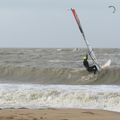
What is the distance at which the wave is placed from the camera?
975 inches

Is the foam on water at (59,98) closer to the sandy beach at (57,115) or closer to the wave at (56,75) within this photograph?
the sandy beach at (57,115)

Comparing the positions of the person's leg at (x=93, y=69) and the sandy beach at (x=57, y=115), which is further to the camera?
the person's leg at (x=93, y=69)

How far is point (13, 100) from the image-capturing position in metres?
14.7

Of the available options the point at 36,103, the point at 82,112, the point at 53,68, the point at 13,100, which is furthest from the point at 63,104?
the point at 53,68

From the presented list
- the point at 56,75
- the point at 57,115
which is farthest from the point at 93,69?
the point at 57,115

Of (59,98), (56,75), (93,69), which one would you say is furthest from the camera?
(56,75)

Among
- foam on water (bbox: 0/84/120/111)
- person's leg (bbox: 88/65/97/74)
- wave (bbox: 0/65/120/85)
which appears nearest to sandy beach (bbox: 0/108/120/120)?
foam on water (bbox: 0/84/120/111)

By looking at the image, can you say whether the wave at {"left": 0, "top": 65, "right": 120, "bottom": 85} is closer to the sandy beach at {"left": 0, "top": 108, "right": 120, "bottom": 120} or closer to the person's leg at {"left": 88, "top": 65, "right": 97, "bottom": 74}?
the person's leg at {"left": 88, "top": 65, "right": 97, "bottom": 74}

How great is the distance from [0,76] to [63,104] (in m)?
14.8

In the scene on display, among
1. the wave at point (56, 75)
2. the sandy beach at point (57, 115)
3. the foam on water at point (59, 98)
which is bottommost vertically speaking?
the sandy beach at point (57, 115)

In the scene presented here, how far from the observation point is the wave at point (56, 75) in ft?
81.3

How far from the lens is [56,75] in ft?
90.0

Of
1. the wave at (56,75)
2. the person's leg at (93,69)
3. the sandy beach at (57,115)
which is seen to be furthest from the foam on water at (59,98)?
the person's leg at (93,69)

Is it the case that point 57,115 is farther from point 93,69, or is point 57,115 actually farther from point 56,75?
point 56,75
